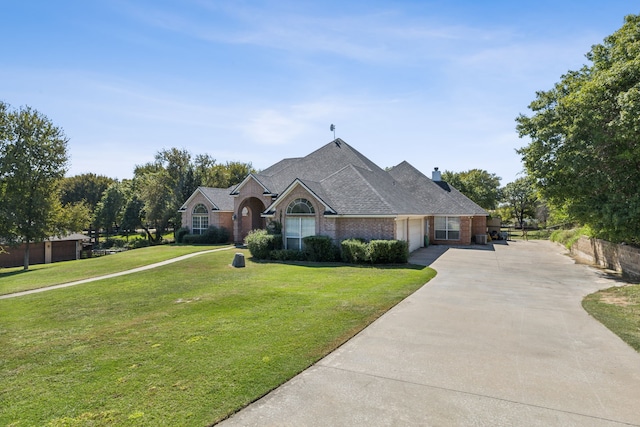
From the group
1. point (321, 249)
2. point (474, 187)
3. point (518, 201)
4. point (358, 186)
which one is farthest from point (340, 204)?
point (518, 201)

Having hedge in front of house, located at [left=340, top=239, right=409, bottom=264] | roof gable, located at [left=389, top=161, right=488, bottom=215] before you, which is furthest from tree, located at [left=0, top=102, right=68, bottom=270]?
roof gable, located at [left=389, top=161, right=488, bottom=215]

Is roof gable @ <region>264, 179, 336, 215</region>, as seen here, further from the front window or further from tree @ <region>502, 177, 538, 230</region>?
tree @ <region>502, 177, 538, 230</region>

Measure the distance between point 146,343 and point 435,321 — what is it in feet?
21.9

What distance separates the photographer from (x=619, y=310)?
32.1 ft

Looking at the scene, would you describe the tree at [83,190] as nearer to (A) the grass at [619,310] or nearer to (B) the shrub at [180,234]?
(B) the shrub at [180,234]

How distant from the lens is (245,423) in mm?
4582

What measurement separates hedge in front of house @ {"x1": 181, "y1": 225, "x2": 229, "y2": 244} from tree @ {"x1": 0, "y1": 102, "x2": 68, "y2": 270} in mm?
9852

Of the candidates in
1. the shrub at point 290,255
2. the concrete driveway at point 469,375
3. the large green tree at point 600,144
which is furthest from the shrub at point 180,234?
the large green tree at point 600,144

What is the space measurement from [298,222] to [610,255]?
1654 centimetres

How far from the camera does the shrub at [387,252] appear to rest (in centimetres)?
1827

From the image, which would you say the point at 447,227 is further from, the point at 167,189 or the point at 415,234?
the point at 167,189

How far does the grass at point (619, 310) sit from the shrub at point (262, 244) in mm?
15147

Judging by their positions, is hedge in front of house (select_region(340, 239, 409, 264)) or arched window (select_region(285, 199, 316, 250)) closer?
hedge in front of house (select_region(340, 239, 409, 264))

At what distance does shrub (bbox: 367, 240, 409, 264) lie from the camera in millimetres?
18266
